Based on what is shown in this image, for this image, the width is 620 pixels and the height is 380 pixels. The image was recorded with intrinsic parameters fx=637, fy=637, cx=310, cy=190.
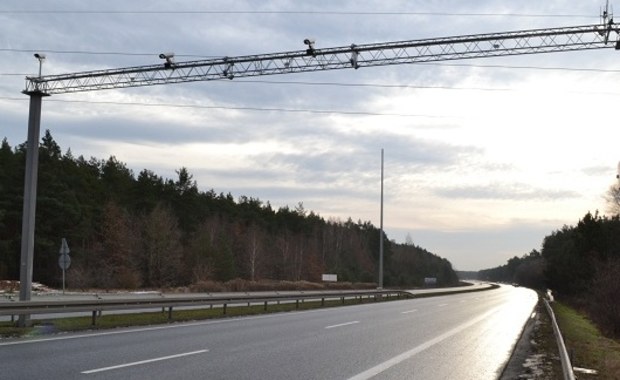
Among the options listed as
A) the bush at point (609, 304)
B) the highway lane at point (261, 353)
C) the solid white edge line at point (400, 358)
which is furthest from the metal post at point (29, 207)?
the bush at point (609, 304)

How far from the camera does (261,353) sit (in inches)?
525

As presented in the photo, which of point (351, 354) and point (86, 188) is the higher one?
point (86, 188)

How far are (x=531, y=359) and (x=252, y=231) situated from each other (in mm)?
93303

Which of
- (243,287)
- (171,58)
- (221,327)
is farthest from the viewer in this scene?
(243,287)

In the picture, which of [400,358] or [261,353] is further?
[261,353]

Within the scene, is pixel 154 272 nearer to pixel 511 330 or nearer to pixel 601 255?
pixel 601 255

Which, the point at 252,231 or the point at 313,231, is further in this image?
the point at 313,231

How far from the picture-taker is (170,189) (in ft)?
291

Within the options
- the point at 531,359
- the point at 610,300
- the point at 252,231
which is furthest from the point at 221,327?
the point at 252,231

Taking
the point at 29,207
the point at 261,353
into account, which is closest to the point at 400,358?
the point at 261,353

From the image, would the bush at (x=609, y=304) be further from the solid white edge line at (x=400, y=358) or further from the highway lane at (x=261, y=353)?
the solid white edge line at (x=400, y=358)

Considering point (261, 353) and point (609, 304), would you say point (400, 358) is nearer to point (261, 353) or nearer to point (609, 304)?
point (261, 353)

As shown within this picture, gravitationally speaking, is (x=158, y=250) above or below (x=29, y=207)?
below

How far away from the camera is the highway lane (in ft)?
35.1
